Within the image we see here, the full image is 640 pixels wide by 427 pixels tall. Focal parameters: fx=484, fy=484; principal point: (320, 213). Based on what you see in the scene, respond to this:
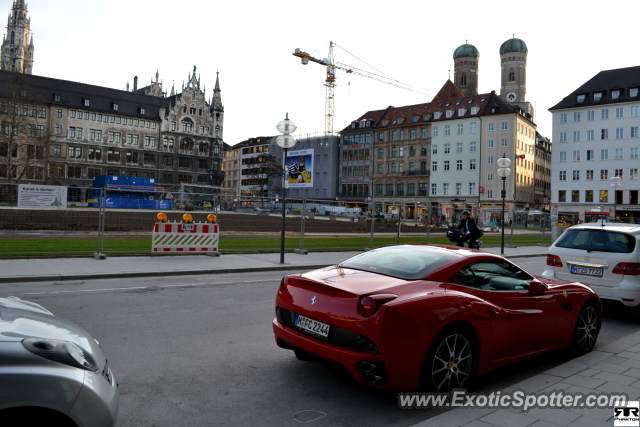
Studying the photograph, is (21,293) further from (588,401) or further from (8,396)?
(588,401)

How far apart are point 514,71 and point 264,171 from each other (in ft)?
222

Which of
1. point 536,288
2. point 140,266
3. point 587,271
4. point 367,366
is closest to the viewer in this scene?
point 367,366

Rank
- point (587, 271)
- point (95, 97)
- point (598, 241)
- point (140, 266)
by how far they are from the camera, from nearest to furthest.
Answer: point (587, 271)
point (598, 241)
point (140, 266)
point (95, 97)

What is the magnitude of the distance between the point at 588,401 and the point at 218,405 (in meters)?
3.33

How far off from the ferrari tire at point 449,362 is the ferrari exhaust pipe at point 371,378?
0.43 metres

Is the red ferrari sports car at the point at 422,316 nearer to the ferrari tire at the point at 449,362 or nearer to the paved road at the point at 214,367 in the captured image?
the ferrari tire at the point at 449,362

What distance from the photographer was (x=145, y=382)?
474 cm

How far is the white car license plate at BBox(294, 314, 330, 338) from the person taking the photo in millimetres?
4414

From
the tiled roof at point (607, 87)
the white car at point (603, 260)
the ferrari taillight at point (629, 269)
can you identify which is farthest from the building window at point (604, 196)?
the ferrari taillight at point (629, 269)

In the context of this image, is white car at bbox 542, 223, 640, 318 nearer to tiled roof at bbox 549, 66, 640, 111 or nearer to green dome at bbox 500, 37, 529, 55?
tiled roof at bbox 549, 66, 640, 111

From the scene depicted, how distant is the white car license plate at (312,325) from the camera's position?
14.5 feet

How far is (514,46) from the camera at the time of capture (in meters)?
121

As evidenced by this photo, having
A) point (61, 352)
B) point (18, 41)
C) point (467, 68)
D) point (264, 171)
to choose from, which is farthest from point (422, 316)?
point (18, 41)

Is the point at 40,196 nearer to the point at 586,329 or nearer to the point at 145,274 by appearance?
the point at 145,274
